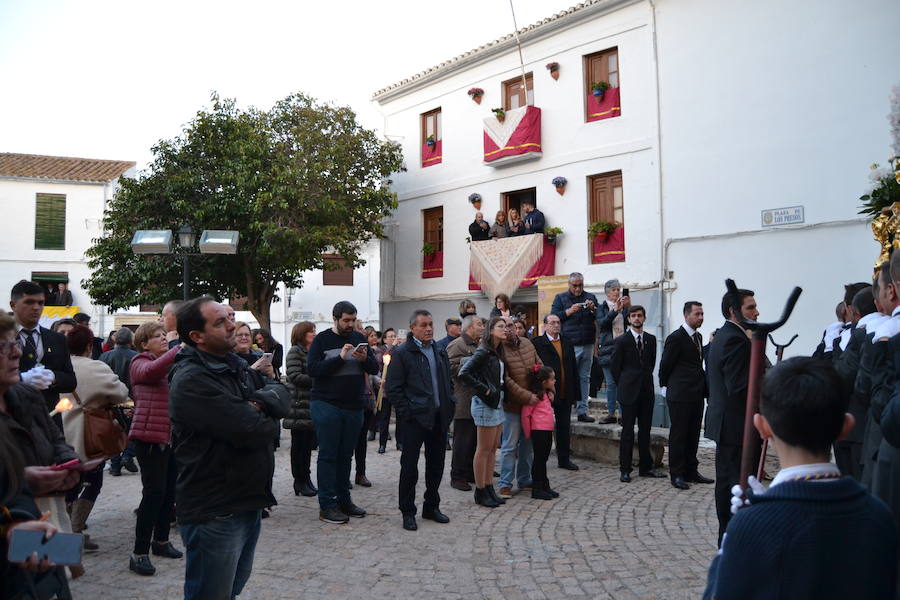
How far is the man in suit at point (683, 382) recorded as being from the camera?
27.6 ft

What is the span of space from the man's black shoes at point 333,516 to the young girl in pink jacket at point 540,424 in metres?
2.26

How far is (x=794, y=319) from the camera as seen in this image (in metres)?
14.2

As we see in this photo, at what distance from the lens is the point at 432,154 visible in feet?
72.9

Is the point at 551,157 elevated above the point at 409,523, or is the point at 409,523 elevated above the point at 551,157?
the point at 551,157

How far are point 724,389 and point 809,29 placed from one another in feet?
37.0

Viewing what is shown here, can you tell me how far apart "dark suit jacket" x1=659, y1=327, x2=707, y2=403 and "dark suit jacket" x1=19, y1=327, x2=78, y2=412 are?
6.09m

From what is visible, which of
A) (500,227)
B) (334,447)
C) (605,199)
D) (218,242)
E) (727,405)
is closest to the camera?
(727,405)

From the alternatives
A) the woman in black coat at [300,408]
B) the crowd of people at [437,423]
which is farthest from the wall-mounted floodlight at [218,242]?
the woman in black coat at [300,408]

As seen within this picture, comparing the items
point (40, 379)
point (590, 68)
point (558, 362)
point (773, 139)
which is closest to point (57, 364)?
point (40, 379)

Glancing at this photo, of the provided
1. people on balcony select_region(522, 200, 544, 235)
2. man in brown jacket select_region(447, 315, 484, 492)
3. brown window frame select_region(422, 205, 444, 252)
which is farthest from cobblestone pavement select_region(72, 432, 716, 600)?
brown window frame select_region(422, 205, 444, 252)

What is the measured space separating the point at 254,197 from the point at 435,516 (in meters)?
15.7

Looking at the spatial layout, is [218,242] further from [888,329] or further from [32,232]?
[32,232]

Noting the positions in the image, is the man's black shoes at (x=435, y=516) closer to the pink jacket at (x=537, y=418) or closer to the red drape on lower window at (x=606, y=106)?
the pink jacket at (x=537, y=418)

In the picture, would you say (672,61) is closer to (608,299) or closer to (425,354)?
(608,299)
